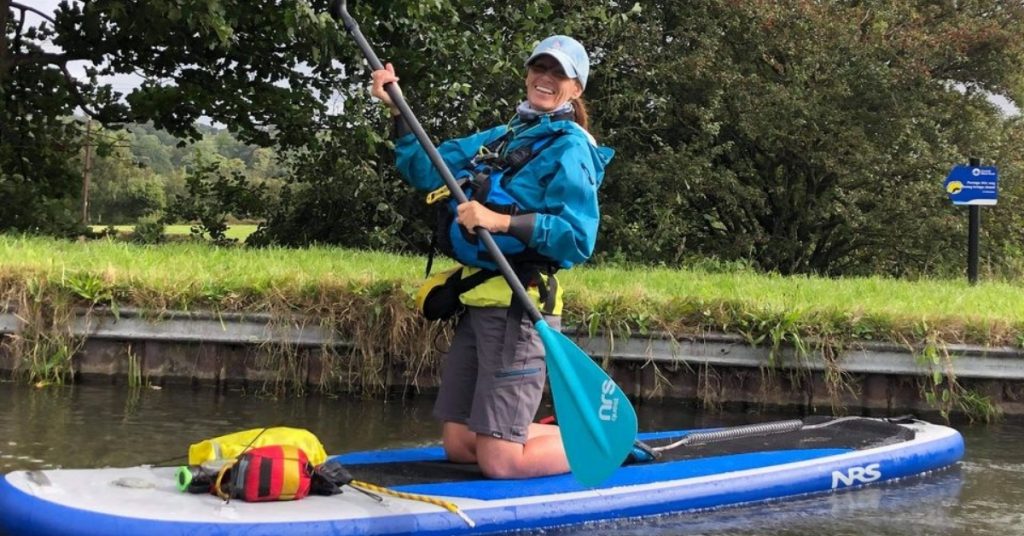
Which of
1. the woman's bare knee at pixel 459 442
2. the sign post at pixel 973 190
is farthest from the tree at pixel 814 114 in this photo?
the woman's bare knee at pixel 459 442

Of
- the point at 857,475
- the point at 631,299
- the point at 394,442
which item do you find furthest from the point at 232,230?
the point at 857,475

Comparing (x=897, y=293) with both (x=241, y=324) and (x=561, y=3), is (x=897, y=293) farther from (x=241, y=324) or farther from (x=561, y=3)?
(x=561, y=3)

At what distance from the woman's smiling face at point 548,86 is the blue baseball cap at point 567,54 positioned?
3cm

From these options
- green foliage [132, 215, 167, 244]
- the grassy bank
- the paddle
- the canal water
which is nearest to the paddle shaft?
the paddle

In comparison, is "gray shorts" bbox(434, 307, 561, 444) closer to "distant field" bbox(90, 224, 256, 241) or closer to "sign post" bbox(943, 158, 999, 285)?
"sign post" bbox(943, 158, 999, 285)

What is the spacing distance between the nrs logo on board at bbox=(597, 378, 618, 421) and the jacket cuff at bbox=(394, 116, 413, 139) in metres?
1.25

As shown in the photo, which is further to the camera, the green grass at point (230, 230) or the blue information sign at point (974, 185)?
the green grass at point (230, 230)

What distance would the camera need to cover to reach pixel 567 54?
3.61m

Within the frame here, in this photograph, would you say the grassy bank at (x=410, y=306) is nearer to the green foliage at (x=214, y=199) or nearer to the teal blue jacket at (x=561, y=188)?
the teal blue jacket at (x=561, y=188)

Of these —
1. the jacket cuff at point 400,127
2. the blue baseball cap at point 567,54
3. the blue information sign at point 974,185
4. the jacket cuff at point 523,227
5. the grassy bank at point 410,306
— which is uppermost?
the blue information sign at point 974,185

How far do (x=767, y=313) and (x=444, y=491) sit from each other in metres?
3.13

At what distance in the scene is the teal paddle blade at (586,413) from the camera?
11.6 ft

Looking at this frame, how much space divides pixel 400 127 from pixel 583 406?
131 cm

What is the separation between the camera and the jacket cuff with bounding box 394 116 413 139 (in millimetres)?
3842
